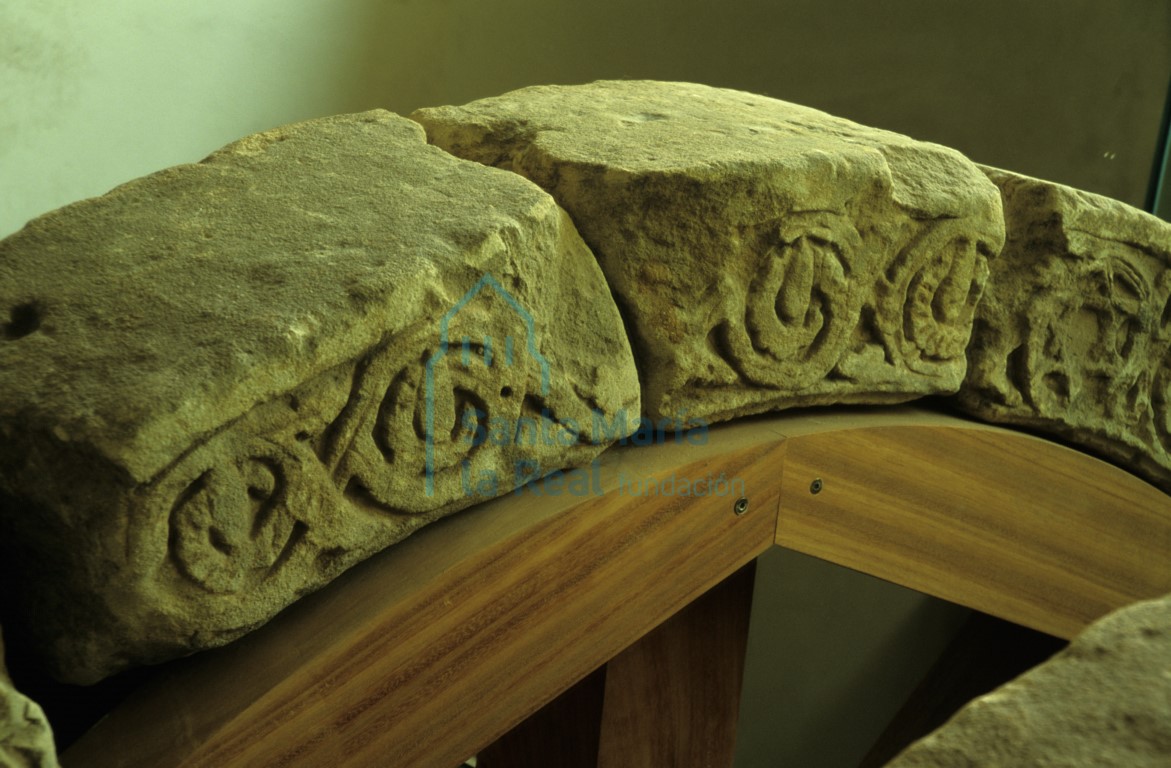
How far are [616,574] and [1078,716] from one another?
88 centimetres

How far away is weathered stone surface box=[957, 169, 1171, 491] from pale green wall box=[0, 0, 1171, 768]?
1869mm

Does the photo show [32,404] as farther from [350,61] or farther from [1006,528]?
[350,61]

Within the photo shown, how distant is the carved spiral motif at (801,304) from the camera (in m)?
1.67

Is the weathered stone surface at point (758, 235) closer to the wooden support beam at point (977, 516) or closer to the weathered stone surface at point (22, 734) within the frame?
the wooden support beam at point (977, 516)

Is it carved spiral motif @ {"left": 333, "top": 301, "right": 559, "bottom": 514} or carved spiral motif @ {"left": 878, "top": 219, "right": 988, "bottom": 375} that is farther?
carved spiral motif @ {"left": 878, "top": 219, "right": 988, "bottom": 375}

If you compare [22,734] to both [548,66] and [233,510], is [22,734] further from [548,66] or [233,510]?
[548,66]

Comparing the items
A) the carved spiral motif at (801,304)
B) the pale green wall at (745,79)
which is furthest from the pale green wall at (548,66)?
the carved spiral motif at (801,304)

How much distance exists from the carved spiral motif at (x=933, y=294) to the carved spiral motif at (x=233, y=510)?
992 mm

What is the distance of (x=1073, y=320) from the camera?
2078 mm

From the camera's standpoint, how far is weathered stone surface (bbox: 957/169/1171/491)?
2008 mm

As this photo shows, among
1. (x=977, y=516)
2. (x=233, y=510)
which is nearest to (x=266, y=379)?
(x=233, y=510)

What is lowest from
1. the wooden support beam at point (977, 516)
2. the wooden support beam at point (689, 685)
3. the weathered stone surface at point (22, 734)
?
the wooden support beam at point (689, 685)

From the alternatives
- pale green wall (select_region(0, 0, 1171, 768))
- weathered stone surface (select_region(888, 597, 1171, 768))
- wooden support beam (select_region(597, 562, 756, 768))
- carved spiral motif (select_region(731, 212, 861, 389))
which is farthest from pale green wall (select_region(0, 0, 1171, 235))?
weathered stone surface (select_region(888, 597, 1171, 768))

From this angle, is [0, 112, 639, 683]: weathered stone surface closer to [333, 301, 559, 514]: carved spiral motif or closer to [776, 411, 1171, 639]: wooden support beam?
[333, 301, 559, 514]: carved spiral motif
